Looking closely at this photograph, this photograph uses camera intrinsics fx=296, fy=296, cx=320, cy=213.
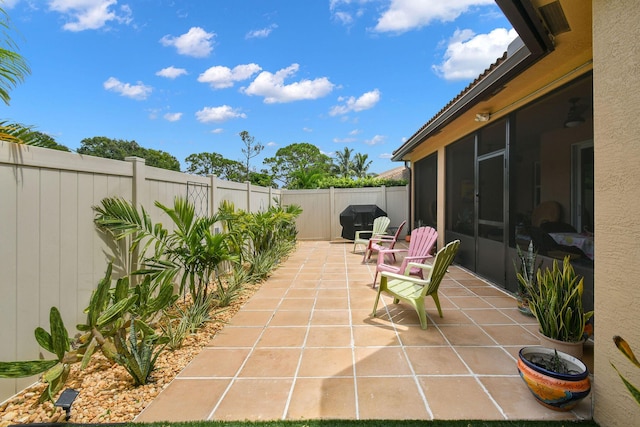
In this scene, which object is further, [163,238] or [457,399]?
[163,238]

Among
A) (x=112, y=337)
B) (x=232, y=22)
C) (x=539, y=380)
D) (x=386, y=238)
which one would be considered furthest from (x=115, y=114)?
(x=539, y=380)

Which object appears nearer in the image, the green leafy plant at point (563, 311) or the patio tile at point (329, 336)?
the green leafy plant at point (563, 311)

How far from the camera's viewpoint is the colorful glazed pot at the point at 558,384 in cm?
185

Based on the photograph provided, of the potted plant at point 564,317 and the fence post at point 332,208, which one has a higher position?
the fence post at point 332,208

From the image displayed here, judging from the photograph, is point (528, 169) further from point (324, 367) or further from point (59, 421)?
point (59, 421)

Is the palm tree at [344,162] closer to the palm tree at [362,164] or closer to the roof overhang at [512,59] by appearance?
the palm tree at [362,164]

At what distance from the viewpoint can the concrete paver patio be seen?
6.47 ft

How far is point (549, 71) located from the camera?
3.44m

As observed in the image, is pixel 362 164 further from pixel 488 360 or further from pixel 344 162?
pixel 488 360

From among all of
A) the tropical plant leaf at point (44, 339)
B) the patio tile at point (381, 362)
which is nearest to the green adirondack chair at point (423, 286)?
the patio tile at point (381, 362)

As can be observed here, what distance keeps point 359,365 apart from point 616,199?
2110mm

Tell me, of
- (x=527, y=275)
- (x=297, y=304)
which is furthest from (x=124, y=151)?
(x=527, y=275)

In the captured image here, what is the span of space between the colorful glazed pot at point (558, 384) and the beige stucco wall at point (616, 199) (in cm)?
9

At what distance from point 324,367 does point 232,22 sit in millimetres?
9637
